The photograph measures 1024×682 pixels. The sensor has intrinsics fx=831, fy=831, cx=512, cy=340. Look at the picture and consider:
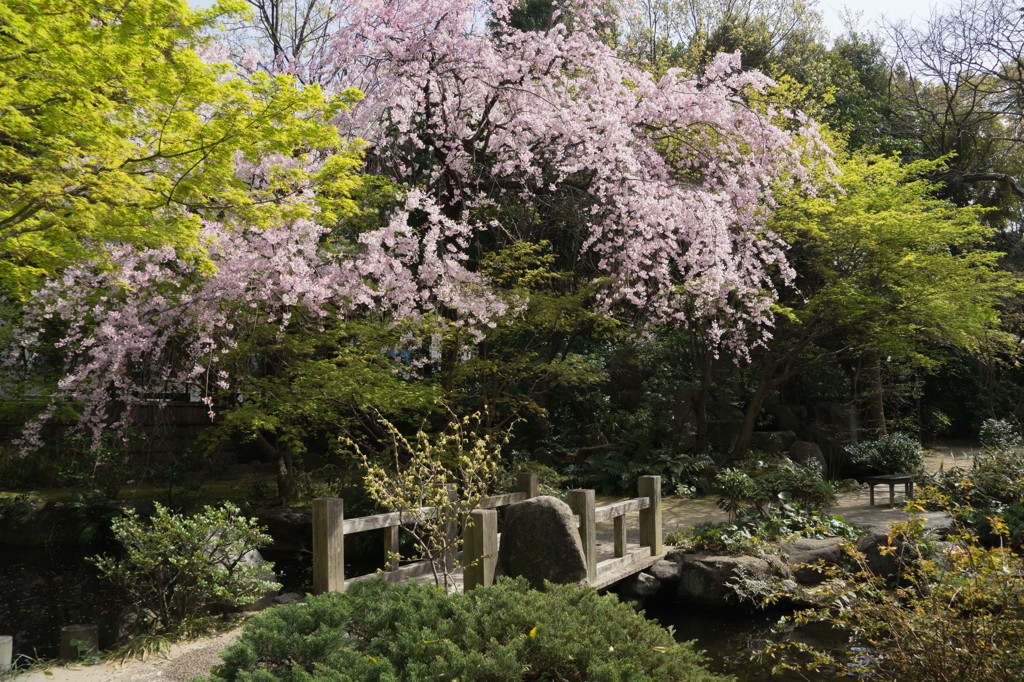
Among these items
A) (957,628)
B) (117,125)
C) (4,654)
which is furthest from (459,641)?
(117,125)

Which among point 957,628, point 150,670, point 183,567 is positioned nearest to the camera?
point 957,628

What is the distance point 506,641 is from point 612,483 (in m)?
10.4

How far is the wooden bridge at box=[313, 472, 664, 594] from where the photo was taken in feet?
20.1

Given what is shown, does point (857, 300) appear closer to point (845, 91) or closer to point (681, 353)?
point (681, 353)

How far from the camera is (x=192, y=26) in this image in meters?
5.67

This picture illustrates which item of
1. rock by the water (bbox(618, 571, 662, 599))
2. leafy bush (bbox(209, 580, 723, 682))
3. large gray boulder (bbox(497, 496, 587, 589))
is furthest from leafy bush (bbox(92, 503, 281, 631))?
rock by the water (bbox(618, 571, 662, 599))

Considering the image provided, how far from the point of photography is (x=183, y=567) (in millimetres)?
6066

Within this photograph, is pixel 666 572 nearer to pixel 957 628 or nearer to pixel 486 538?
pixel 486 538

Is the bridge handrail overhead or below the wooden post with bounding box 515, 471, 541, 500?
below

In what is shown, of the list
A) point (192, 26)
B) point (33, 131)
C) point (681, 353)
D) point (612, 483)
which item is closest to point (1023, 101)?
point (681, 353)

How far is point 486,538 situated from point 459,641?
8.08ft

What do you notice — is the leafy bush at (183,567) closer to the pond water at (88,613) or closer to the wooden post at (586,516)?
the pond water at (88,613)

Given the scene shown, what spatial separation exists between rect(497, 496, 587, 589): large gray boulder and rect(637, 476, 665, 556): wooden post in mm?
2263

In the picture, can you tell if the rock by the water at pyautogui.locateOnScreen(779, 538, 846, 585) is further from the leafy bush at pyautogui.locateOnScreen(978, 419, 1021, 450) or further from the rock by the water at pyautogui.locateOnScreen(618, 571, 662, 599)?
the leafy bush at pyautogui.locateOnScreen(978, 419, 1021, 450)
